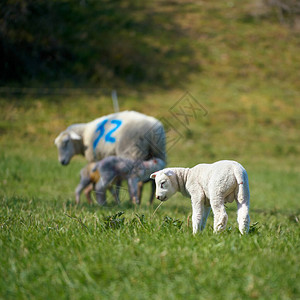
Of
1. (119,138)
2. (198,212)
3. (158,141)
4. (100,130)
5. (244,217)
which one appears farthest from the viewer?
(100,130)

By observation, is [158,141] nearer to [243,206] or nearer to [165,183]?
[165,183]

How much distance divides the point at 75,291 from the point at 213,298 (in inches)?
29.6

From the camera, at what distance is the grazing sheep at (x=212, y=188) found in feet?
11.3

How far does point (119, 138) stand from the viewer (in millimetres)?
6965

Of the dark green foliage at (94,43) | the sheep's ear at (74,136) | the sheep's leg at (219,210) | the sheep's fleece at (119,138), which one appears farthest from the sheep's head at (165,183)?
the dark green foliage at (94,43)

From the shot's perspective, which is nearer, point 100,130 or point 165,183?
point 165,183

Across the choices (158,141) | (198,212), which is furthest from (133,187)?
(198,212)

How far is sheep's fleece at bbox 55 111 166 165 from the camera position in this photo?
6.86 m

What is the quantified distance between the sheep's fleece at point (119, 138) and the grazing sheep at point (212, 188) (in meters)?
2.91

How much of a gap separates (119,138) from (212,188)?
3.67m

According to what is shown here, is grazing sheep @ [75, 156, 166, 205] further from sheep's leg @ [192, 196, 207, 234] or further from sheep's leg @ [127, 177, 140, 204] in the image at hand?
sheep's leg @ [192, 196, 207, 234]

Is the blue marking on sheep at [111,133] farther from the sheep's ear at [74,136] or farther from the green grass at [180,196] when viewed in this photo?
the green grass at [180,196]

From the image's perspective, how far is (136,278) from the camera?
2473mm

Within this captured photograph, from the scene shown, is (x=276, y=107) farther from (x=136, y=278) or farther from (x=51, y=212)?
(x=136, y=278)
